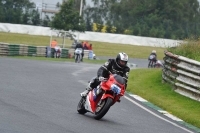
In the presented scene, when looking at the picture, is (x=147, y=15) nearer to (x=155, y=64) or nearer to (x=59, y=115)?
(x=155, y=64)

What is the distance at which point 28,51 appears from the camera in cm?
4119

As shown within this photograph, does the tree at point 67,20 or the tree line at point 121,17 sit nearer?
the tree at point 67,20

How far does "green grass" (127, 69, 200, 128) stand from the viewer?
14034 mm

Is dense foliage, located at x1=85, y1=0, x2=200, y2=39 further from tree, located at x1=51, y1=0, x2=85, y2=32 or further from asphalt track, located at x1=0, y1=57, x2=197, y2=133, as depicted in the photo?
asphalt track, located at x1=0, y1=57, x2=197, y2=133

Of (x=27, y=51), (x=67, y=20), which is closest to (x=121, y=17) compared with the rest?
(x=67, y=20)

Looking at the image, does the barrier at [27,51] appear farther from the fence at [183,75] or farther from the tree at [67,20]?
the fence at [183,75]

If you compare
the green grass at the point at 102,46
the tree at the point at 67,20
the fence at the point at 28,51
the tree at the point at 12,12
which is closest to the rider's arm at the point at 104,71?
the fence at the point at 28,51

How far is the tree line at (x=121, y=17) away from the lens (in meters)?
55.9

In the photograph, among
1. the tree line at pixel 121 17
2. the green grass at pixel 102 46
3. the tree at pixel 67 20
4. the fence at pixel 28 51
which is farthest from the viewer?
the green grass at pixel 102 46

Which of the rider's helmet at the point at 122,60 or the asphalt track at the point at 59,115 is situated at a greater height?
the rider's helmet at the point at 122,60

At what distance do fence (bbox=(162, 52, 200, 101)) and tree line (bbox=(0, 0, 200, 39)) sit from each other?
26.2 meters

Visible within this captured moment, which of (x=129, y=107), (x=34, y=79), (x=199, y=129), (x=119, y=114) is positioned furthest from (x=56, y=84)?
(x=199, y=129)

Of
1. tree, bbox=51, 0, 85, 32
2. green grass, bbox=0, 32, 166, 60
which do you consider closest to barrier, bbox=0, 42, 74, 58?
tree, bbox=51, 0, 85, 32

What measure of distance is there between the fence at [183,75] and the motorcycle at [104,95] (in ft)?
13.5
